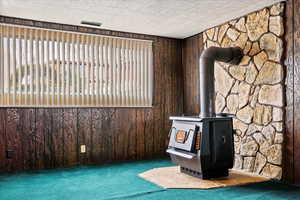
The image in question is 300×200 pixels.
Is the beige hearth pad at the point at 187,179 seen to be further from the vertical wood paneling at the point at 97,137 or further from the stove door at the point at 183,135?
the vertical wood paneling at the point at 97,137

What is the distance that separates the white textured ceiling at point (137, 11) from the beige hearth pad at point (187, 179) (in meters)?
2.20

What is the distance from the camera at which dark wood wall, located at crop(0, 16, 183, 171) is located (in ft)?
13.3

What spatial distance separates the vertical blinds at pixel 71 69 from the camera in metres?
3.99

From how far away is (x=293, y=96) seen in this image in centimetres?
328

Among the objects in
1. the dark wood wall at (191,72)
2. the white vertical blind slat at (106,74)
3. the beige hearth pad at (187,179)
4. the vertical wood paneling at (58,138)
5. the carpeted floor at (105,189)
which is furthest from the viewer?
the dark wood wall at (191,72)

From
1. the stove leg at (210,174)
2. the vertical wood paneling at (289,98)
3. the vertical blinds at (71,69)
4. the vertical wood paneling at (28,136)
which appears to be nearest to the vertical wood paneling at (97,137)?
the vertical blinds at (71,69)

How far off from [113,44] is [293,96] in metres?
2.87

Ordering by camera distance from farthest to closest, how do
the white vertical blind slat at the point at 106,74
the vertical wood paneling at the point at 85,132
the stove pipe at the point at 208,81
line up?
1. the white vertical blind slat at the point at 106,74
2. the vertical wood paneling at the point at 85,132
3. the stove pipe at the point at 208,81

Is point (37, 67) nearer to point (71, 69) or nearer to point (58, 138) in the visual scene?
point (71, 69)

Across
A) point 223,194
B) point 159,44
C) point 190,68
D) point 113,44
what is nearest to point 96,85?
point 113,44

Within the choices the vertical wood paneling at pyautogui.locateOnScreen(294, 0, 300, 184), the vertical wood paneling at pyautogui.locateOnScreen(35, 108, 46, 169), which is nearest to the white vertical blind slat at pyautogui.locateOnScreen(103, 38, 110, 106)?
the vertical wood paneling at pyautogui.locateOnScreen(35, 108, 46, 169)

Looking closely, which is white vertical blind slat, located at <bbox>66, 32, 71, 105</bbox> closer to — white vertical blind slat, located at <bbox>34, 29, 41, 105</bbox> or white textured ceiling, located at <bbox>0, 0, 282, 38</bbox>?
white textured ceiling, located at <bbox>0, 0, 282, 38</bbox>

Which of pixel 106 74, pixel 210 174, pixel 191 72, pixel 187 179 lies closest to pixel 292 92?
pixel 210 174

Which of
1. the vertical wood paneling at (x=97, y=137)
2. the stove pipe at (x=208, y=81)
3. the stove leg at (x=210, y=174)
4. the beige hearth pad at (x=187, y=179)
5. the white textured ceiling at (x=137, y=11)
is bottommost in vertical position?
the beige hearth pad at (x=187, y=179)
